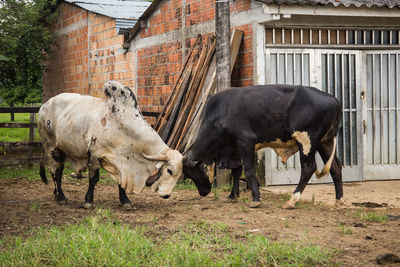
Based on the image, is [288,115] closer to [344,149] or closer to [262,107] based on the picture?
[262,107]

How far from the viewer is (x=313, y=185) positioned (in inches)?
399

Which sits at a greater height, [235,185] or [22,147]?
[22,147]

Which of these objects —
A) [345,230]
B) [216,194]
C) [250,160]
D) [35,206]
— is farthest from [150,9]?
[345,230]

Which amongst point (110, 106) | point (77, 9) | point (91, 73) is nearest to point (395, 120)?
point (110, 106)

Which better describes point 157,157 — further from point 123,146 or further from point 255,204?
point 255,204

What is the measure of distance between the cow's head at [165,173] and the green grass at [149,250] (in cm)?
137

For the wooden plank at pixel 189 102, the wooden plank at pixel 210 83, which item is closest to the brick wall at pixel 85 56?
the wooden plank at pixel 189 102

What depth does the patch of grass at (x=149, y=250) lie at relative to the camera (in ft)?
16.5

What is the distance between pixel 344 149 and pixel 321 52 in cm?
176

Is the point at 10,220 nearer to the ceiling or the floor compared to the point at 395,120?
nearer to the floor

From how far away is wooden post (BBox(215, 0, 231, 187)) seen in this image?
9695 mm

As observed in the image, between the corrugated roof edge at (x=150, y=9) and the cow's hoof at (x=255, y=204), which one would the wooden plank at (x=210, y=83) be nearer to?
the corrugated roof edge at (x=150, y=9)

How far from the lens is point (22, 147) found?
13203 millimetres

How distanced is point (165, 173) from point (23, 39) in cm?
1141
